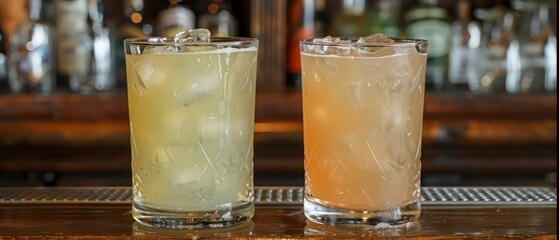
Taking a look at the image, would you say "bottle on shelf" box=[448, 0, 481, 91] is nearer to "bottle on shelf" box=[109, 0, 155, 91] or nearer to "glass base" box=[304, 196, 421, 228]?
"bottle on shelf" box=[109, 0, 155, 91]

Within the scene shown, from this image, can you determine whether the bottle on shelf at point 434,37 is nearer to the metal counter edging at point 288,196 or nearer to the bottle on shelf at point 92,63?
the bottle on shelf at point 92,63

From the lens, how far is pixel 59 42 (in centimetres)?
255

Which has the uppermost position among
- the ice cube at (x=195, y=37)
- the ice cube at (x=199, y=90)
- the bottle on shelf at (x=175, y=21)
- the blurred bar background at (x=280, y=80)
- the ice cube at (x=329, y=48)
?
the ice cube at (x=195, y=37)

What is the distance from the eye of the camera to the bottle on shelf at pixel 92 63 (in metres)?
2.52

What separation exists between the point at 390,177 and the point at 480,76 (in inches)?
72.4

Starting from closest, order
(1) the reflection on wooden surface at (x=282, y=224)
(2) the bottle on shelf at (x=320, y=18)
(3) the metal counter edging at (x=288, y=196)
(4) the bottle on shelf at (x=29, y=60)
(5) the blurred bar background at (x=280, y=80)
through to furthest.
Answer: (1) the reflection on wooden surface at (x=282, y=224) → (3) the metal counter edging at (x=288, y=196) → (5) the blurred bar background at (x=280, y=80) → (4) the bottle on shelf at (x=29, y=60) → (2) the bottle on shelf at (x=320, y=18)

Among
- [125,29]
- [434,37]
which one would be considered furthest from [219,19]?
[434,37]

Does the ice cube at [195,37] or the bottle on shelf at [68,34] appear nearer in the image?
the ice cube at [195,37]

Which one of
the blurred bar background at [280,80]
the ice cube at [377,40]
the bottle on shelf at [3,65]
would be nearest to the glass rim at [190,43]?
the ice cube at [377,40]

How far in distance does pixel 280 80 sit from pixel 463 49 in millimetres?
585

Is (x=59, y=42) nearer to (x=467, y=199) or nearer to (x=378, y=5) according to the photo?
(x=378, y=5)

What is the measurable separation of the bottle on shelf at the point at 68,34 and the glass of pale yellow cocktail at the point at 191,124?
176 centimetres

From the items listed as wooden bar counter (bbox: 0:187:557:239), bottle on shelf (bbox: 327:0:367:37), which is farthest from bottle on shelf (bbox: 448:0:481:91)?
wooden bar counter (bbox: 0:187:557:239)

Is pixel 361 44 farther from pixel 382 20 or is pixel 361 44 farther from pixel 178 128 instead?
pixel 382 20
